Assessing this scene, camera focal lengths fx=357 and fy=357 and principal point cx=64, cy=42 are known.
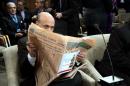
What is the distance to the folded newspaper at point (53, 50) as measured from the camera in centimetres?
263

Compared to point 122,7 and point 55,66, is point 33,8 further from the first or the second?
point 55,66

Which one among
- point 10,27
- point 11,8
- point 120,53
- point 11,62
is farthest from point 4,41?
point 120,53

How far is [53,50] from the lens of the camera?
2654 mm

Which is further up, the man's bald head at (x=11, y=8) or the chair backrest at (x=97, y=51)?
the man's bald head at (x=11, y=8)

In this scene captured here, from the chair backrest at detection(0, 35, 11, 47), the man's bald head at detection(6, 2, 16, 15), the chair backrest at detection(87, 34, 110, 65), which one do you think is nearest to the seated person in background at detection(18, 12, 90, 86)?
the chair backrest at detection(87, 34, 110, 65)

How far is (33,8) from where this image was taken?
20.9ft

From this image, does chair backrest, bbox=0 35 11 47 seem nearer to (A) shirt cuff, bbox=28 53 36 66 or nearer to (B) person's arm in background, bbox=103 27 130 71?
(B) person's arm in background, bbox=103 27 130 71

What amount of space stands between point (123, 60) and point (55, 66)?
0.80 metres

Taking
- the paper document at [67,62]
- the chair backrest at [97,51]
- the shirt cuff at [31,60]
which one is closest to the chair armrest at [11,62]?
the shirt cuff at [31,60]

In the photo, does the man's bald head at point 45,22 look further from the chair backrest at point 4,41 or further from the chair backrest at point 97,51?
the chair backrest at point 4,41

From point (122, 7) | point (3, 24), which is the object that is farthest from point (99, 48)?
point (122, 7)

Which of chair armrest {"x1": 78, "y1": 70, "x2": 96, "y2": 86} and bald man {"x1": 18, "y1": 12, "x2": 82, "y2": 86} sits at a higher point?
bald man {"x1": 18, "y1": 12, "x2": 82, "y2": 86}

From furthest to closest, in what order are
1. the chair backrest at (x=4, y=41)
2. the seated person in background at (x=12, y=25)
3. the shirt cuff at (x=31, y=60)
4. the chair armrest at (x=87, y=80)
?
the seated person in background at (x=12, y=25) < the chair backrest at (x=4, y=41) < the chair armrest at (x=87, y=80) < the shirt cuff at (x=31, y=60)

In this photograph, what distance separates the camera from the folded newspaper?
2.63 metres
